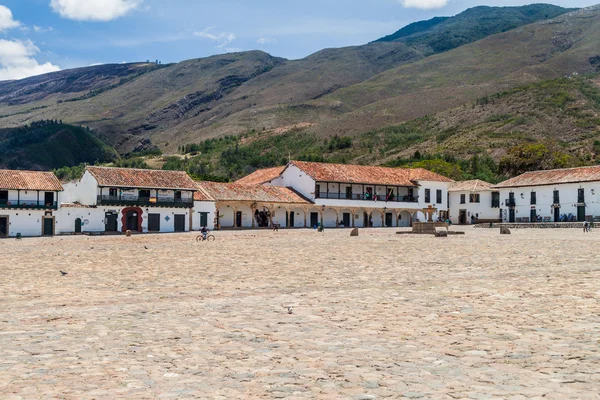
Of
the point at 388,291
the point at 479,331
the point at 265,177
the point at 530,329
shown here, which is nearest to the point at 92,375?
the point at 479,331

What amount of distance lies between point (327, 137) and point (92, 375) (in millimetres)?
112412

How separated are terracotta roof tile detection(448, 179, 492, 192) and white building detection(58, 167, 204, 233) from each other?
29696 mm

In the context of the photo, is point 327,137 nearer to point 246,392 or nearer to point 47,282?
point 47,282

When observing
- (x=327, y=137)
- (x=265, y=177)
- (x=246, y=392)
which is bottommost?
(x=246, y=392)

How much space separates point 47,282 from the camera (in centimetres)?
1230

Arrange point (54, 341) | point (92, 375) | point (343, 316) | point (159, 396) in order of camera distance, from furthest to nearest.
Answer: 1. point (343, 316)
2. point (54, 341)
3. point (92, 375)
4. point (159, 396)

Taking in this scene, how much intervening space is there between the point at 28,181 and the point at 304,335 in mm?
41500

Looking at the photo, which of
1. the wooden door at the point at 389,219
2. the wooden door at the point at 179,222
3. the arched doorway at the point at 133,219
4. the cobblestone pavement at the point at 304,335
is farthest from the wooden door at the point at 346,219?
the cobblestone pavement at the point at 304,335

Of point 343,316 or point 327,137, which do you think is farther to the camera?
point 327,137

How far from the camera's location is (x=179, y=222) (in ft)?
159

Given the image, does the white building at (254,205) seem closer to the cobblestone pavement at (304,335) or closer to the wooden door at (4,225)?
the wooden door at (4,225)

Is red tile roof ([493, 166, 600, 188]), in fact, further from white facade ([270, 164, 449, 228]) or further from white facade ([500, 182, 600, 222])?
white facade ([270, 164, 449, 228])

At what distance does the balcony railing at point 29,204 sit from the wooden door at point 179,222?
360 inches

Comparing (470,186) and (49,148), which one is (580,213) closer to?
(470,186)
